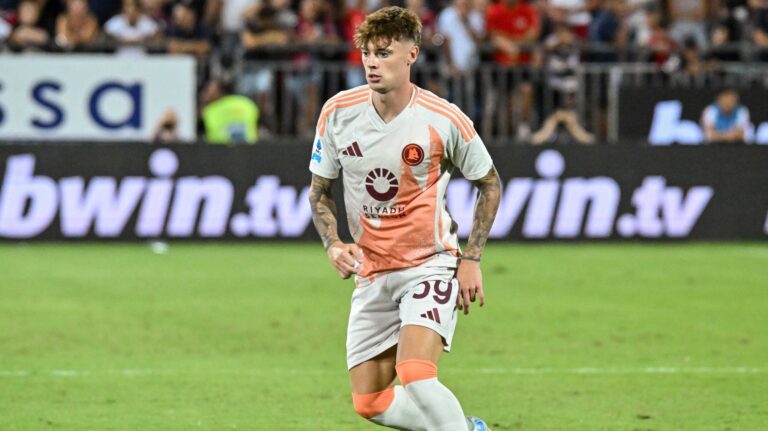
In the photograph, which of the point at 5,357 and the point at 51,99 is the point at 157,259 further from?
the point at 5,357

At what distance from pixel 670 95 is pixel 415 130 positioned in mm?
15041

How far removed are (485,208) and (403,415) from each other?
1005 mm

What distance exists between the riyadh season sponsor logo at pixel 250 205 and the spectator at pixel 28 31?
2528 millimetres

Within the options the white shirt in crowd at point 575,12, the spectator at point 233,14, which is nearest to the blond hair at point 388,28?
the spectator at point 233,14

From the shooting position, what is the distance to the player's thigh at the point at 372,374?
6.44 m

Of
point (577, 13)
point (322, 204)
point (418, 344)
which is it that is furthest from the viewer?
point (577, 13)

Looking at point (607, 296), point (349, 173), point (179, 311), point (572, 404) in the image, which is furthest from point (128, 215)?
point (349, 173)

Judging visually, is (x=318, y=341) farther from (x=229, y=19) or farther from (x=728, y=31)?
(x=728, y=31)

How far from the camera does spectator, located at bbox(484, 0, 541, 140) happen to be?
67.8ft

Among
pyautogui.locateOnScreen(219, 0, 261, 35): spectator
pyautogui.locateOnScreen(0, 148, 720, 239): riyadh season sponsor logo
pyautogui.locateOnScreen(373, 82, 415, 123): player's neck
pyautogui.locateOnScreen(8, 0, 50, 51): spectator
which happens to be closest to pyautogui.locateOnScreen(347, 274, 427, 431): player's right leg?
pyautogui.locateOnScreen(373, 82, 415, 123): player's neck

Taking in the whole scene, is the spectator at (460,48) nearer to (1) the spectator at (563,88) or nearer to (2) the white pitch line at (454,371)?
(1) the spectator at (563,88)

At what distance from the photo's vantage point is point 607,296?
45.4 feet

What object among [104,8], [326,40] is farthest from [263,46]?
[104,8]

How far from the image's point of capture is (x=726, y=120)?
66.8 feet
